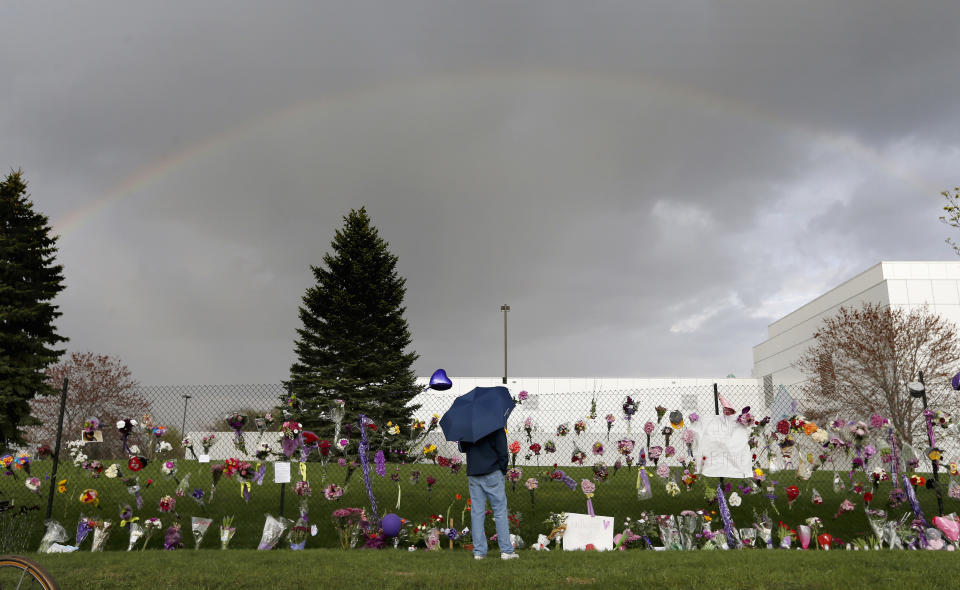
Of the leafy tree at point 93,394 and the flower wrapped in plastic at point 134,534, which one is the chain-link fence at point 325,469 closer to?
the flower wrapped in plastic at point 134,534

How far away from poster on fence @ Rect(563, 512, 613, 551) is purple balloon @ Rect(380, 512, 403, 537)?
2208mm

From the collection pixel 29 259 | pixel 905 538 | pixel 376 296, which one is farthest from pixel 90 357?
pixel 905 538

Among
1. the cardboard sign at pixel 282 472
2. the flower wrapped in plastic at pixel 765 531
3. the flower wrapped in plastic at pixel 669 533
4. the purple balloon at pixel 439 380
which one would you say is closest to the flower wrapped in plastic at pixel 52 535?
the cardboard sign at pixel 282 472

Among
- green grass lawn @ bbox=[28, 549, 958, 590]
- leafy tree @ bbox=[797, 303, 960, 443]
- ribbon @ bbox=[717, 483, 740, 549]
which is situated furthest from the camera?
leafy tree @ bbox=[797, 303, 960, 443]

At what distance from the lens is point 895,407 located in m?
22.5

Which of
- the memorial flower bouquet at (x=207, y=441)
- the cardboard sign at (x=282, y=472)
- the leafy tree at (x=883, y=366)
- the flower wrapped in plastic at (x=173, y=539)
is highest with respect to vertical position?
the leafy tree at (x=883, y=366)

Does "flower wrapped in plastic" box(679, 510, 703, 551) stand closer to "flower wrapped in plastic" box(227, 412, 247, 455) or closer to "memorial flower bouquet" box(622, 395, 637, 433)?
"memorial flower bouquet" box(622, 395, 637, 433)

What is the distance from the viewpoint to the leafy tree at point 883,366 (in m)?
23.4

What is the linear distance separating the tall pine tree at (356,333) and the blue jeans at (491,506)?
1673 cm

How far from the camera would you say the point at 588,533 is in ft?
25.6

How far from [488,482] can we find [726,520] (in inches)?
143

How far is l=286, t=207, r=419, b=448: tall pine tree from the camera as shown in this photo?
79.5 feet

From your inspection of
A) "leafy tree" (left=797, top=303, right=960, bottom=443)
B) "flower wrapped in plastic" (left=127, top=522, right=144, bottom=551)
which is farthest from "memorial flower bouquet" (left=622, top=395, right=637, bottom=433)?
"leafy tree" (left=797, top=303, right=960, bottom=443)

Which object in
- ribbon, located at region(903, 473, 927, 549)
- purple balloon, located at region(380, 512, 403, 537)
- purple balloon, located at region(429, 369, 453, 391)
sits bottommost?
purple balloon, located at region(380, 512, 403, 537)
